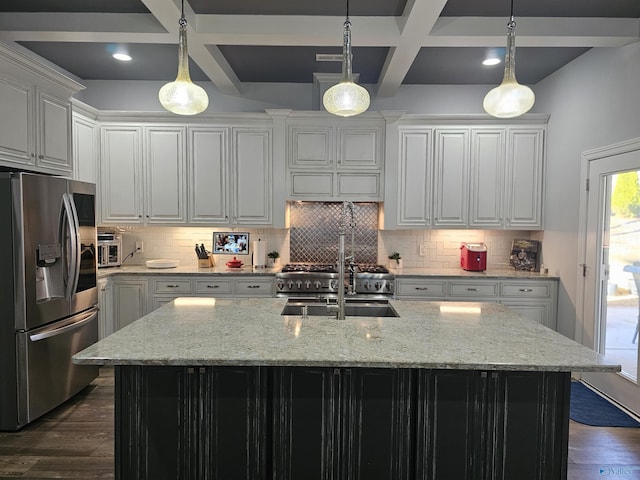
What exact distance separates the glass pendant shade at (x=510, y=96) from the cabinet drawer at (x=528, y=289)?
8.92 ft

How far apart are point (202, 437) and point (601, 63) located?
13.8 ft

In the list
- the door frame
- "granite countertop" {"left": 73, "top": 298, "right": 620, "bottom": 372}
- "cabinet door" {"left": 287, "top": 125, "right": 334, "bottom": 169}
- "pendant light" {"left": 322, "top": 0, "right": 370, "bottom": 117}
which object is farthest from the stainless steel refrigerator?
the door frame

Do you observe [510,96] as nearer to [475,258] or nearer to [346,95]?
[346,95]

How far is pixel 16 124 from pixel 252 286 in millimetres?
2389

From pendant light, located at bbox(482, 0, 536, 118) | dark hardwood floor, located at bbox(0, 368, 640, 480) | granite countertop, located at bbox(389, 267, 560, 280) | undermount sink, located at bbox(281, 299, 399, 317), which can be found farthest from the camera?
granite countertop, located at bbox(389, 267, 560, 280)

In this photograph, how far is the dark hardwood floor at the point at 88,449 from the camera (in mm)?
2490

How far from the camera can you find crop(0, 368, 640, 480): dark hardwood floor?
2.49 m

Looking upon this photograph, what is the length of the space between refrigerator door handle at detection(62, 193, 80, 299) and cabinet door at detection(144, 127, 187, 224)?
132 centimetres

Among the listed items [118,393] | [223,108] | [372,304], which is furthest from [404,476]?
[223,108]

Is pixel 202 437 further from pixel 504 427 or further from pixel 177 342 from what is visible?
pixel 504 427

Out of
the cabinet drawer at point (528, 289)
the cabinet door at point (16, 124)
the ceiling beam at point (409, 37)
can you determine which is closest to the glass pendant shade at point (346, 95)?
the ceiling beam at point (409, 37)

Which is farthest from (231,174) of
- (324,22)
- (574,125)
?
(574,125)

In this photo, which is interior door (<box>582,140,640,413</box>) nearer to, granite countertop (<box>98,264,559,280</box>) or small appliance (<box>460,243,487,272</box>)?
granite countertop (<box>98,264,559,280</box>)

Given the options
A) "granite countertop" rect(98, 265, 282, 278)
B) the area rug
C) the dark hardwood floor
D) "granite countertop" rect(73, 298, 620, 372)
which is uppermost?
"granite countertop" rect(98, 265, 282, 278)
